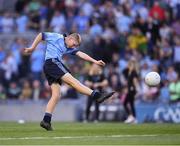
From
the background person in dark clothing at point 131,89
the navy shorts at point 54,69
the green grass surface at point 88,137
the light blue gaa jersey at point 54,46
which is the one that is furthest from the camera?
the background person in dark clothing at point 131,89

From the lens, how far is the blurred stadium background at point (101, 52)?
1148 inches

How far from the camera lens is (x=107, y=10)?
1313 inches

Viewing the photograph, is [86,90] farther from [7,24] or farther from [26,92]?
[7,24]

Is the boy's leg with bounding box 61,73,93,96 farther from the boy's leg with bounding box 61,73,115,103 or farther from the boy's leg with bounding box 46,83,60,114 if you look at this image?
the boy's leg with bounding box 46,83,60,114

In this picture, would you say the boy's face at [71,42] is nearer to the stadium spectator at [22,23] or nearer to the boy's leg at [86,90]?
the boy's leg at [86,90]

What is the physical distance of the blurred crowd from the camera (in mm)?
30438

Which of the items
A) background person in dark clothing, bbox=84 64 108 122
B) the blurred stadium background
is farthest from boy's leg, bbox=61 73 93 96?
the blurred stadium background

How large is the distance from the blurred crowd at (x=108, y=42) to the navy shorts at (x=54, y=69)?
1040 cm

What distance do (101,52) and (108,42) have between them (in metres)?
0.52

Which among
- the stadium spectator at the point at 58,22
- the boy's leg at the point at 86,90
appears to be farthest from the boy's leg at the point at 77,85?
the stadium spectator at the point at 58,22

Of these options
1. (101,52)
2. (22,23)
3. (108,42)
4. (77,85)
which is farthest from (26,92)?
(77,85)

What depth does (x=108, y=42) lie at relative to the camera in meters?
31.8

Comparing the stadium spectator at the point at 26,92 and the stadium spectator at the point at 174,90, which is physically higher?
the stadium spectator at the point at 26,92

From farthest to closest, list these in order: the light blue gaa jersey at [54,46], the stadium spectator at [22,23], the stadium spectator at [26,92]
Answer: the stadium spectator at [22,23] → the stadium spectator at [26,92] → the light blue gaa jersey at [54,46]
